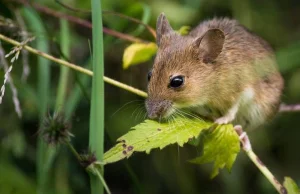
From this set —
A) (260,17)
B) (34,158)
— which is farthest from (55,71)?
(260,17)

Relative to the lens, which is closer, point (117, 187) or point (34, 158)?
point (34, 158)

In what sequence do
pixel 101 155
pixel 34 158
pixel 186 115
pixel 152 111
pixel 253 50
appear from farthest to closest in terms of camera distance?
pixel 34 158 → pixel 253 50 → pixel 186 115 → pixel 152 111 → pixel 101 155

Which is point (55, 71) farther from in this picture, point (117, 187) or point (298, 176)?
point (298, 176)

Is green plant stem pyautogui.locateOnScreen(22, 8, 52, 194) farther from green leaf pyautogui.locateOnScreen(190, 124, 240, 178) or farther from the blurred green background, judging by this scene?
green leaf pyautogui.locateOnScreen(190, 124, 240, 178)

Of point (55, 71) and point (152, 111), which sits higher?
point (55, 71)

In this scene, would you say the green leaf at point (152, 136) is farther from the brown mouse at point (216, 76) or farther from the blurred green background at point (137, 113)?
the blurred green background at point (137, 113)

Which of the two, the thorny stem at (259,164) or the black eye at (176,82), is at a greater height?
the black eye at (176,82)

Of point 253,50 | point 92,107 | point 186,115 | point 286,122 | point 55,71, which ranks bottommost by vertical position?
point 92,107

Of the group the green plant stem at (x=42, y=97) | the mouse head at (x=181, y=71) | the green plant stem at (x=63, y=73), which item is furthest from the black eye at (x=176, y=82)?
the green plant stem at (x=63, y=73)
